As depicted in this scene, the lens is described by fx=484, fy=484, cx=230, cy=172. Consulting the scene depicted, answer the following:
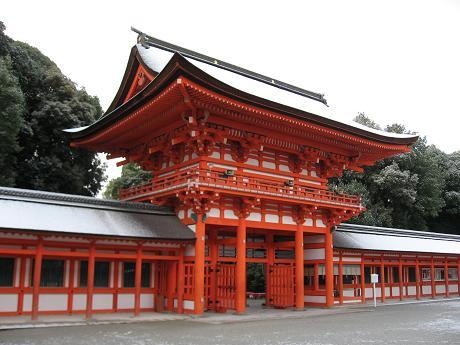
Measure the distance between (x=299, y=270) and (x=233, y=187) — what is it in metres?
6.04

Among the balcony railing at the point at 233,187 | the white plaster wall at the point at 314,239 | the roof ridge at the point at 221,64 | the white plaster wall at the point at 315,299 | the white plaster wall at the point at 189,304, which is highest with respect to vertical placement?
the roof ridge at the point at 221,64

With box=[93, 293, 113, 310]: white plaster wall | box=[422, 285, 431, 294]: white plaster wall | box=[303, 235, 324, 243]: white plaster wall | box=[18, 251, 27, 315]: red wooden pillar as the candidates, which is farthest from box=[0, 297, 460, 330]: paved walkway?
box=[422, 285, 431, 294]: white plaster wall

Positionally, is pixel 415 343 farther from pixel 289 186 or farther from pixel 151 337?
pixel 289 186

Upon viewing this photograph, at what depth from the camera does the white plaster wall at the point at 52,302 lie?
1794 centimetres

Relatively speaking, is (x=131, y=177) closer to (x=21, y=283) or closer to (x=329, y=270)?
(x=329, y=270)

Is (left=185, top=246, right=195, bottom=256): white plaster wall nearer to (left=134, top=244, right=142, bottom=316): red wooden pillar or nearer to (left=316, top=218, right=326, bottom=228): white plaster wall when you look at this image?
(left=134, top=244, right=142, bottom=316): red wooden pillar

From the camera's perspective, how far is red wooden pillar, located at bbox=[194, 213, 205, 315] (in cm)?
1931

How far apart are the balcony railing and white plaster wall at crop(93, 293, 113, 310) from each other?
4.82 meters

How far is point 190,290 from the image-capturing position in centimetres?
2017

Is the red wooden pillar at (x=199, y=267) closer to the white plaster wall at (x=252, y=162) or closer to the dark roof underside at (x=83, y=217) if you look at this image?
the dark roof underside at (x=83, y=217)

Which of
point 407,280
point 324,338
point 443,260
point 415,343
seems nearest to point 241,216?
point 324,338

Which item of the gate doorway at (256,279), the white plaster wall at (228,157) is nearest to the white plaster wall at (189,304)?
the white plaster wall at (228,157)

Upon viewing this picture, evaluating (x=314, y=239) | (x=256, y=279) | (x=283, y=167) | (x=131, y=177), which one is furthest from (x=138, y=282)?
(x=131, y=177)

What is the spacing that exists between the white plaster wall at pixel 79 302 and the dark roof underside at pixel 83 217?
122 inches
